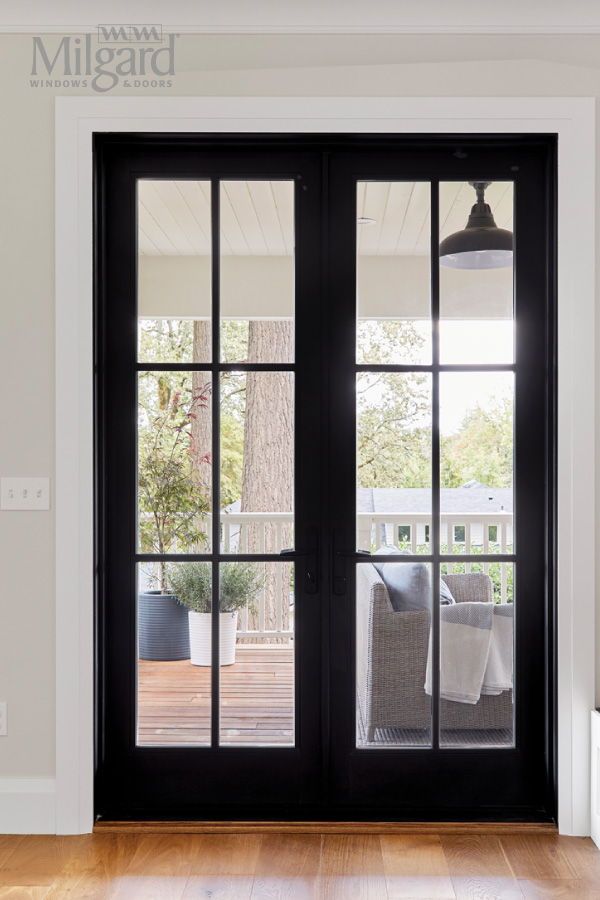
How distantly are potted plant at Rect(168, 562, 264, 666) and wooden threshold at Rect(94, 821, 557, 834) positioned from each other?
0.59 meters

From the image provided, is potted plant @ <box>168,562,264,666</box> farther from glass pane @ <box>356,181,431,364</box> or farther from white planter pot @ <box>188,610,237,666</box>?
glass pane @ <box>356,181,431,364</box>

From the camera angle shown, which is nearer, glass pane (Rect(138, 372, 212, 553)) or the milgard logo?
the milgard logo

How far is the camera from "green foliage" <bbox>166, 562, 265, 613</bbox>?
269 centimetres

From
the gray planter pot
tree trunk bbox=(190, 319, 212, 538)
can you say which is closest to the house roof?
tree trunk bbox=(190, 319, 212, 538)

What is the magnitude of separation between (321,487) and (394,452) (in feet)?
0.91

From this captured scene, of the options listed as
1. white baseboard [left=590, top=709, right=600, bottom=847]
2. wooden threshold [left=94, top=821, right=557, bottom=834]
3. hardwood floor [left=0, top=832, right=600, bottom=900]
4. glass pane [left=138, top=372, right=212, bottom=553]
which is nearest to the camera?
hardwood floor [left=0, top=832, right=600, bottom=900]

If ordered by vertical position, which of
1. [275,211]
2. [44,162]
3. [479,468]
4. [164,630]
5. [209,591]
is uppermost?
[44,162]

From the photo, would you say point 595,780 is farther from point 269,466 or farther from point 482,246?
point 482,246

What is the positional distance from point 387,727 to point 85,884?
1.05 metres

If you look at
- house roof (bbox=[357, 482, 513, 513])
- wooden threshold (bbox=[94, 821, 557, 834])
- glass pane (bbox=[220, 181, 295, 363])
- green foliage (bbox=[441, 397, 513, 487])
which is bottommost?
wooden threshold (bbox=[94, 821, 557, 834])

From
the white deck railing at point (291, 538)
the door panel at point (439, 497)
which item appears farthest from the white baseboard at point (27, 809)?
the door panel at point (439, 497)

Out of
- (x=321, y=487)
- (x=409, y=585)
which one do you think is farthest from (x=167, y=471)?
(x=409, y=585)

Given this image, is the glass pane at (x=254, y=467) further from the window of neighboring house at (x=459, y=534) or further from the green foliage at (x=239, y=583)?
the window of neighboring house at (x=459, y=534)

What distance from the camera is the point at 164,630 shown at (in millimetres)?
2670
